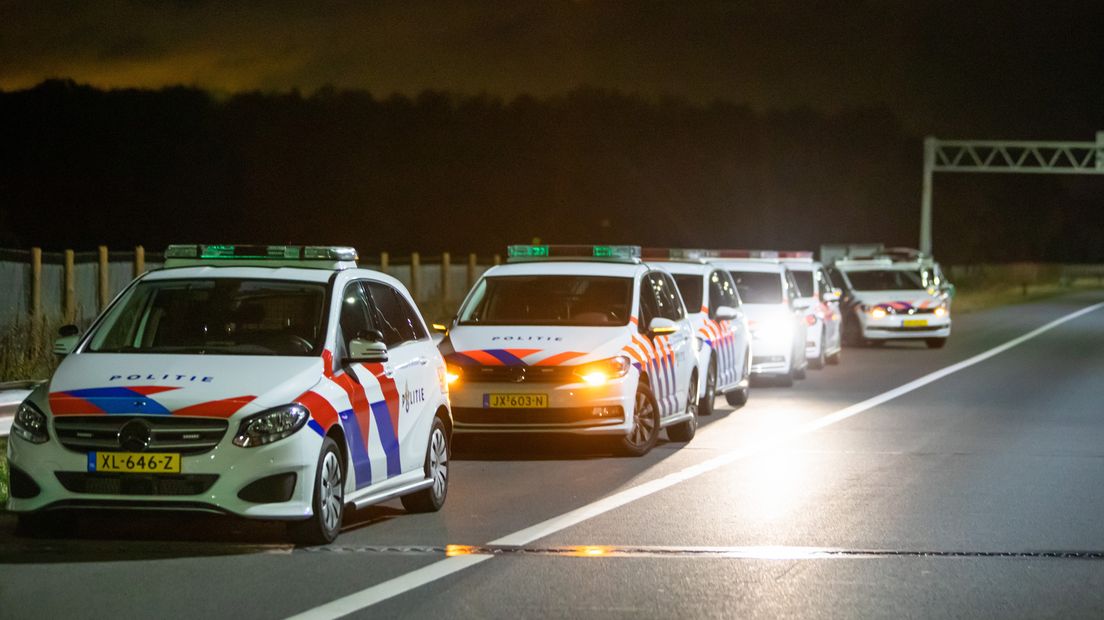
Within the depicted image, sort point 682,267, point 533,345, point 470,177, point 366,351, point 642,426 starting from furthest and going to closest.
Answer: point 470,177
point 682,267
point 642,426
point 533,345
point 366,351

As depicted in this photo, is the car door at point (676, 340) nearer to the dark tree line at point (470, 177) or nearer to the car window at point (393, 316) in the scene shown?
the car window at point (393, 316)

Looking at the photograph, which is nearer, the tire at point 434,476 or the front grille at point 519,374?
the tire at point 434,476

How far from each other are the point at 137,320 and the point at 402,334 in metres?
1.64

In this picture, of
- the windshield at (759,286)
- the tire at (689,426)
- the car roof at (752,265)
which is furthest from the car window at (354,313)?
the car roof at (752,265)

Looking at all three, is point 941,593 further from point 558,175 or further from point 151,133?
point 558,175

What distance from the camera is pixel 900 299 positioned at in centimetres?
3312

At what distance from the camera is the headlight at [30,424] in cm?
936

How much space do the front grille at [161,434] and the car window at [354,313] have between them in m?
1.24

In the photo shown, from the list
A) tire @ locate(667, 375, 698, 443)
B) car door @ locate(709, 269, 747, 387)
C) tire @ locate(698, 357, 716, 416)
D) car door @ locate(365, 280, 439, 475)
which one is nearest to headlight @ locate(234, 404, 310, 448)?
car door @ locate(365, 280, 439, 475)

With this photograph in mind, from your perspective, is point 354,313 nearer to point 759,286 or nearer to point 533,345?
point 533,345

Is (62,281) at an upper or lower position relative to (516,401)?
upper

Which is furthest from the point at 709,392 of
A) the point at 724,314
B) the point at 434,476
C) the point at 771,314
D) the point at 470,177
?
the point at 470,177

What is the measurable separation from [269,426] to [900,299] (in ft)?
82.5

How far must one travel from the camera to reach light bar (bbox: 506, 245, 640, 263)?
16578mm
